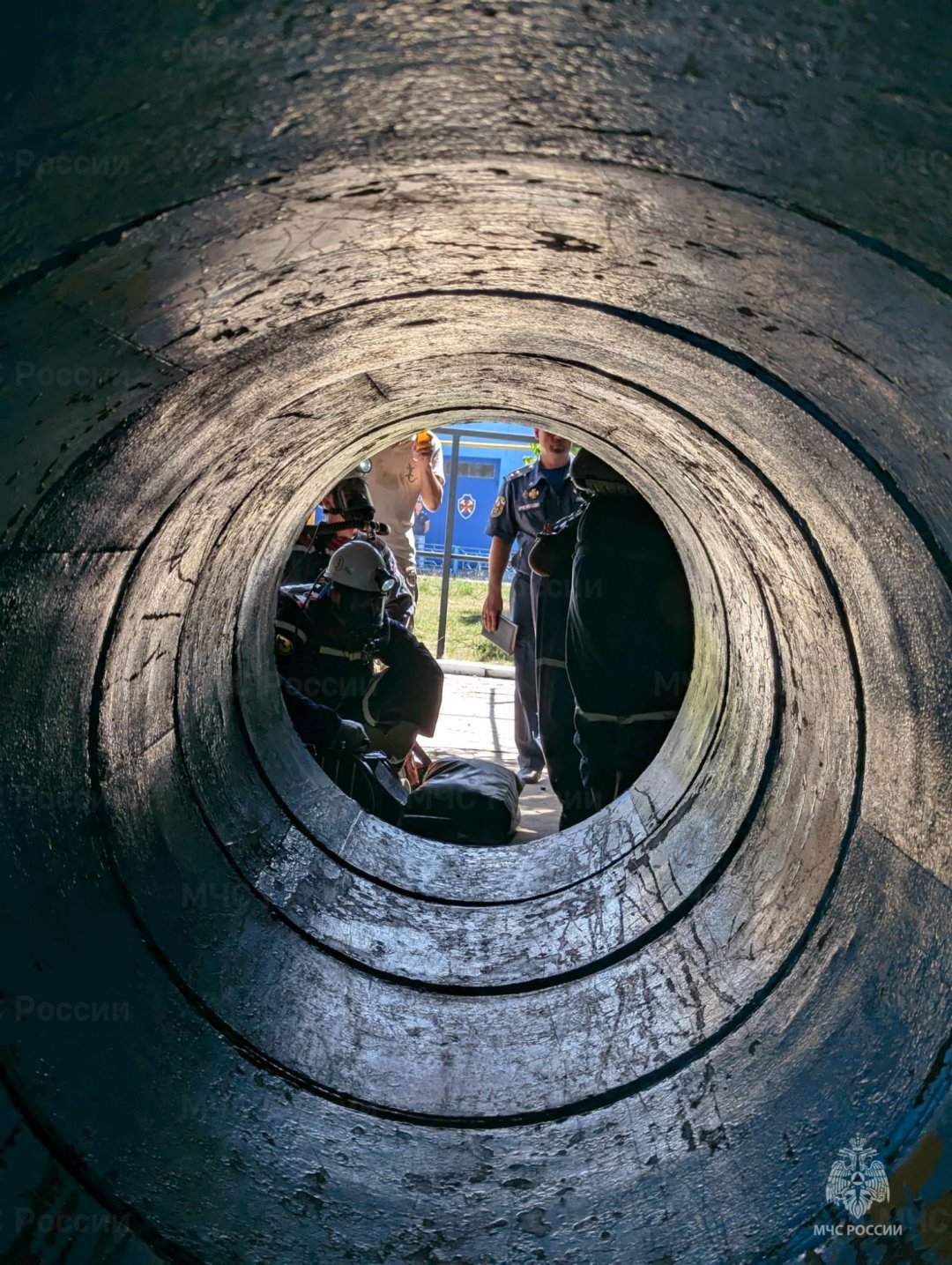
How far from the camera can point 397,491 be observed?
947 cm

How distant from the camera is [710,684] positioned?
A: 447 centimetres

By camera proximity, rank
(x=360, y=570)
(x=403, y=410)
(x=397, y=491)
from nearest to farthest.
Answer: (x=403, y=410)
(x=360, y=570)
(x=397, y=491)

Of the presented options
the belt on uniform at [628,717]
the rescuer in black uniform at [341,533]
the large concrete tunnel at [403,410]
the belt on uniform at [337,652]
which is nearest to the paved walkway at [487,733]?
the belt on uniform at [628,717]

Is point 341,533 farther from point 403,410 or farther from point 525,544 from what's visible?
point 403,410

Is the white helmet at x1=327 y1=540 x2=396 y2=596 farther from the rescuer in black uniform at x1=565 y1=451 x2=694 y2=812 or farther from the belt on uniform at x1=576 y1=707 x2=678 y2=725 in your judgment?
the belt on uniform at x1=576 y1=707 x2=678 y2=725

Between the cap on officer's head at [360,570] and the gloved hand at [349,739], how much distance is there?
99 centimetres

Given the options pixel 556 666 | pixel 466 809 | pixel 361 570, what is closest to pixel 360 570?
pixel 361 570

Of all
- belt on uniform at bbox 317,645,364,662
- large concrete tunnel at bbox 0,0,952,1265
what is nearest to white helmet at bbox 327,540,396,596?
belt on uniform at bbox 317,645,364,662

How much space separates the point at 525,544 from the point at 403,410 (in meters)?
4.25

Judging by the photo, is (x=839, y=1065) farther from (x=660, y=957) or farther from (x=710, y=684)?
(x=710, y=684)

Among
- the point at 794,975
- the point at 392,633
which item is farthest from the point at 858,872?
the point at 392,633

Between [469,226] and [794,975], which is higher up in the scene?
[469,226]

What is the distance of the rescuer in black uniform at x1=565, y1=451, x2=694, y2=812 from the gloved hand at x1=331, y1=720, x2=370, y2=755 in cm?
118

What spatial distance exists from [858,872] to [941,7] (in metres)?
1.84
